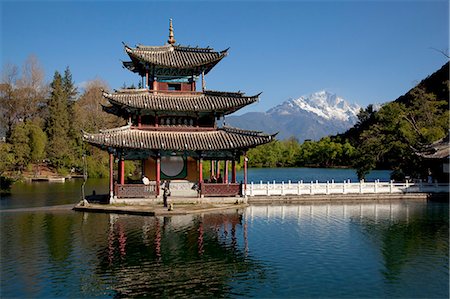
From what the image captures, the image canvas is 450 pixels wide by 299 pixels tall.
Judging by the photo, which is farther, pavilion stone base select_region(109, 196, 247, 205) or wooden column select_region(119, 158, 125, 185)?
wooden column select_region(119, 158, 125, 185)


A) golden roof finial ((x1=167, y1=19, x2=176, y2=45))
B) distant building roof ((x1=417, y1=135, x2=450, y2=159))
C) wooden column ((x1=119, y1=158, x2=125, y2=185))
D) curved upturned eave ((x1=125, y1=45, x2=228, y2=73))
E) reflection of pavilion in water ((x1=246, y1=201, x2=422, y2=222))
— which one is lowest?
reflection of pavilion in water ((x1=246, y1=201, x2=422, y2=222))

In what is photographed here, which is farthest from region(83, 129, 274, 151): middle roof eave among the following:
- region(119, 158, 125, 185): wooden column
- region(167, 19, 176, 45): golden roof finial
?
region(167, 19, 176, 45): golden roof finial

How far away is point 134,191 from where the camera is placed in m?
30.0

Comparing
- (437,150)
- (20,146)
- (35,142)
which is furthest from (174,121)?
(35,142)

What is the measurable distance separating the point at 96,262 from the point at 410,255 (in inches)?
497

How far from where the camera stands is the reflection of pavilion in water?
26.9 meters

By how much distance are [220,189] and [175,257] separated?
14.7 metres

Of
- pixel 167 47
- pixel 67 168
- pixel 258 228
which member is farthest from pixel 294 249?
pixel 67 168

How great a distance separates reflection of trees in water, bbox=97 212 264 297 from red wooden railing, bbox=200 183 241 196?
21.2ft

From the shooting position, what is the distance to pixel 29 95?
7362cm

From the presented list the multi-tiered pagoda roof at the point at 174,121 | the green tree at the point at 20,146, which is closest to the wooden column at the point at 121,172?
the multi-tiered pagoda roof at the point at 174,121

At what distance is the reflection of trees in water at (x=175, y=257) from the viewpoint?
1342 centimetres

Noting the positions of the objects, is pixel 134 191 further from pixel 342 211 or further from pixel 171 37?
pixel 342 211

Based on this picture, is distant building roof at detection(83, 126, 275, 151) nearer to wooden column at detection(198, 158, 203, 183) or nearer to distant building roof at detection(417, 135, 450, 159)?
wooden column at detection(198, 158, 203, 183)
